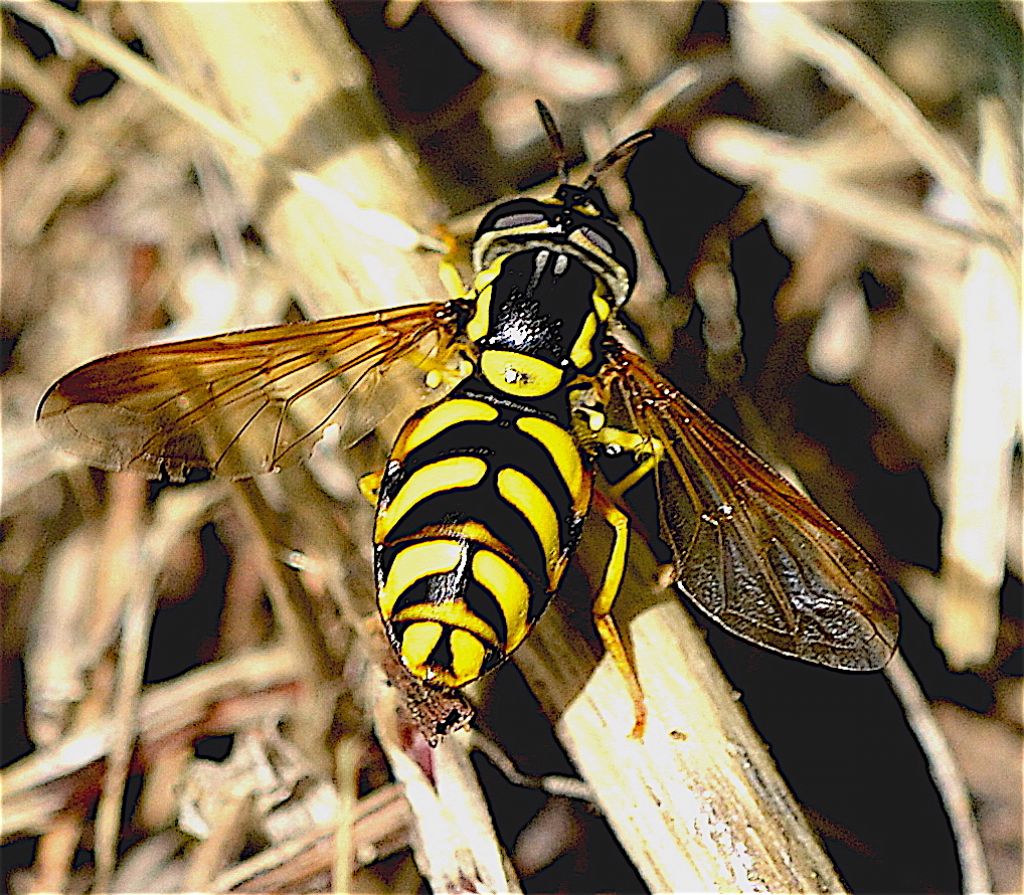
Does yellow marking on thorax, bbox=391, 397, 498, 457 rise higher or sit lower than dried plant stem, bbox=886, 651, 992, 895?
higher

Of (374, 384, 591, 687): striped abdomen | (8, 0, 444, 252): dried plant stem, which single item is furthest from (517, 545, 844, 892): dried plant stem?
(8, 0, 444, 252): dried plant stem

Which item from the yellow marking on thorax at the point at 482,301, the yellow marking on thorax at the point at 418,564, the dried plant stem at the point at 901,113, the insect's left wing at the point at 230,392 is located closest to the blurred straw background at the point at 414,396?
the dried plant stem at the point at 901,113

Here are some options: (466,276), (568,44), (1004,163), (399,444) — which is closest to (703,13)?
(568,44)

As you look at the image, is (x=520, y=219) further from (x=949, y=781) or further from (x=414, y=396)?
(x=949, y=781)

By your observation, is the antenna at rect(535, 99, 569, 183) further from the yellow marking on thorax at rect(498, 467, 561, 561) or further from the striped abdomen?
the yellow marking on thorax at rect(498, 467, 561, 561)

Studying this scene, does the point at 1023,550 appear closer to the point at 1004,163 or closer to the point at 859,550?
the point at 1004,163

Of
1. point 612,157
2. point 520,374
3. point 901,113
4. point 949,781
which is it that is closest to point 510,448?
point 520,374

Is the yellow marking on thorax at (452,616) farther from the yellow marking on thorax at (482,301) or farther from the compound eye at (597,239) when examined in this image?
the compound eye at (597,239)
